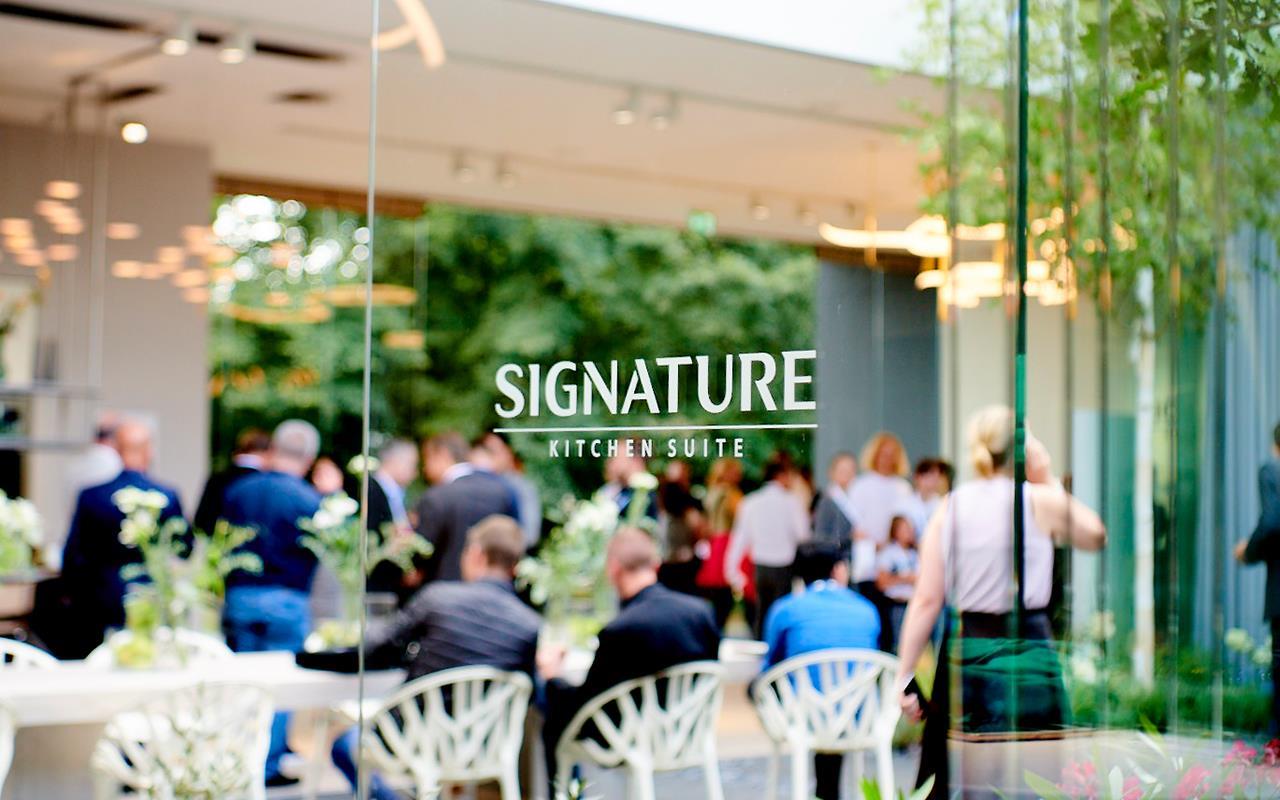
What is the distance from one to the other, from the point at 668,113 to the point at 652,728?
8.39 ft

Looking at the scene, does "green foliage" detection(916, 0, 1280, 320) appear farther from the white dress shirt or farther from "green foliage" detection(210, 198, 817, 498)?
the white dress shirt

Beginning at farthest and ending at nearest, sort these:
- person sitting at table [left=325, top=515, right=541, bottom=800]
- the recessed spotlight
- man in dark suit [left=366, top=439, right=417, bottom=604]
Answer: the recessed spotlight < person sitting at table [left=325, top=515, right=541, bottom=800] < man in dark suit [left=366, top=439, right=417, bottom=604]

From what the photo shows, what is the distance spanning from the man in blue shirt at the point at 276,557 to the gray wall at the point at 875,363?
4109 millimetres

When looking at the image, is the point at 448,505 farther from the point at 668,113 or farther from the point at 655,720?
the point at 668,113

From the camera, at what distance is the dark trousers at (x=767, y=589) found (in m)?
3.36

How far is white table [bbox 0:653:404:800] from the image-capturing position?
4.57m

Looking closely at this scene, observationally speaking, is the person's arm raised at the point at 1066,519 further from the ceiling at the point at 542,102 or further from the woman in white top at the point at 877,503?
the ceiling at the point at 542,102

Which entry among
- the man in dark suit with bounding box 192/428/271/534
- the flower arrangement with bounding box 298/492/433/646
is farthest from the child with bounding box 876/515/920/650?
the man in dark suit with bounding box 192/428/271/534

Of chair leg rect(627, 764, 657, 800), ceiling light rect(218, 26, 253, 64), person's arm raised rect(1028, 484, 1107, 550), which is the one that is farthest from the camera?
ceiling light rect(218, 26, 253, 64)

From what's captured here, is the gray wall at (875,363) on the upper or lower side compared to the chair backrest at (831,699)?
upper

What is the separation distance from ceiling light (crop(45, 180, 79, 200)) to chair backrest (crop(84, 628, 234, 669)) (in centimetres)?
450

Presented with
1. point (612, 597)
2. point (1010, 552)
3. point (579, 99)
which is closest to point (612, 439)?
point (612, 597)

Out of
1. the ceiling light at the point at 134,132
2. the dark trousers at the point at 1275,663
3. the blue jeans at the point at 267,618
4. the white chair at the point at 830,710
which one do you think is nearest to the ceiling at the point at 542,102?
the ceiling light at the point at 134,132

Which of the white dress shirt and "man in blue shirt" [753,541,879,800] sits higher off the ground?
the white dress shirt
